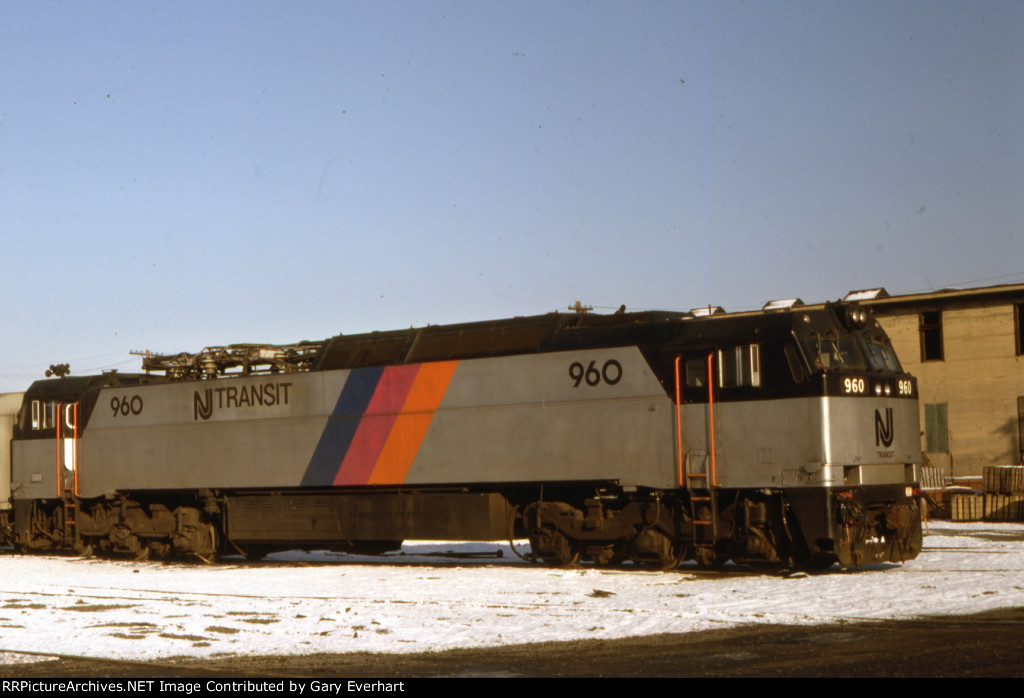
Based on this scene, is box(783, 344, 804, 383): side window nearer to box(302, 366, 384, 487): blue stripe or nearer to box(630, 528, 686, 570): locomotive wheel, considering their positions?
box(630, 528, 686, 570): locomotive wheel

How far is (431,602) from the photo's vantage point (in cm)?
1512

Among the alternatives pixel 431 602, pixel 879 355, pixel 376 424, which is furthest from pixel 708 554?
pixel 376 424

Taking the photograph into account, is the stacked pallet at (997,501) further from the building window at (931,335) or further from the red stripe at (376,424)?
the red stripe at (376,424)

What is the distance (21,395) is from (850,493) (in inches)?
745

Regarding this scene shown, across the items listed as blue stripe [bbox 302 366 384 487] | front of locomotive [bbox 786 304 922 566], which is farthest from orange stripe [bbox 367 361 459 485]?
front of locomotive [bbox 786 304 922 566]

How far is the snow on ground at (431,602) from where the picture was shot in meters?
12.0

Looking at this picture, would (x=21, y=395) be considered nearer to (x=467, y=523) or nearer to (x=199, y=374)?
(x=199, y=374)

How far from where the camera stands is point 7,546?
3081 cm

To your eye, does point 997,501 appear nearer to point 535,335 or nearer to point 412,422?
point 535,335

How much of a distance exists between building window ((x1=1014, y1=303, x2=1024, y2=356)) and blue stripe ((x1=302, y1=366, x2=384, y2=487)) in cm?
2432

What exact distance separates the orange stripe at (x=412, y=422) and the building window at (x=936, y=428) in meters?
23.9

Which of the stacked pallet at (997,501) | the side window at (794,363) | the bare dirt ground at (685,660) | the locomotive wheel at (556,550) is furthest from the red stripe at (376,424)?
the stacked pallet at (997,501)

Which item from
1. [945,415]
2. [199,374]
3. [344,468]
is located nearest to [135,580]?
[344,468]

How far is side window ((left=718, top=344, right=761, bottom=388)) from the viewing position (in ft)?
59.3
